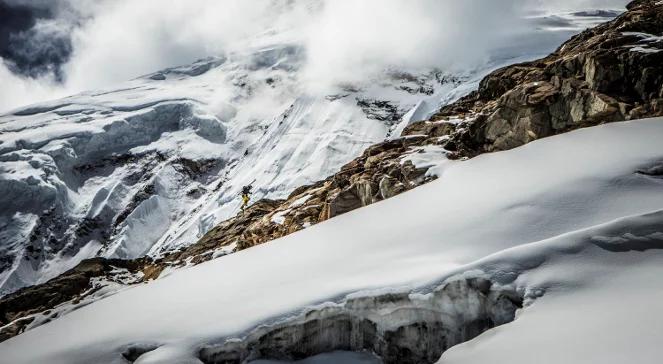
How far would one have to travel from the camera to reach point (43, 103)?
183 meters

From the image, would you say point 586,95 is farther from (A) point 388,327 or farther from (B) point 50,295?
(B) point 50,295

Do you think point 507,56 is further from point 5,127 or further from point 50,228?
point 5,127

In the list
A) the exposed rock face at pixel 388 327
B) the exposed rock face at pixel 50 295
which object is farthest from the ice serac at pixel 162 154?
the exposed rock face at pixel 388 327

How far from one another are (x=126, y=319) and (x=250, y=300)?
3.46m

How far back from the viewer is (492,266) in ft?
27.0

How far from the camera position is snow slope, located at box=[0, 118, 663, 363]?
674 cm

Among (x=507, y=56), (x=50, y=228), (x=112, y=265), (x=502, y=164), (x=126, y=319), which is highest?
(x=507, y=56)

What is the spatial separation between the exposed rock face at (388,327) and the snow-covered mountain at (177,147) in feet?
330

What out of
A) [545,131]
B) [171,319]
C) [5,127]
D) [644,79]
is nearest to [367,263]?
[171,319]

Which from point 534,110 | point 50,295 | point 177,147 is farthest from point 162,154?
point 534,110

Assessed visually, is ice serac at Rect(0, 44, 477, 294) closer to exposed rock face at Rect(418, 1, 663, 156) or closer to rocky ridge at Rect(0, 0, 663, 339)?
rocky ridge at Rect(0, 0, 663, 339)

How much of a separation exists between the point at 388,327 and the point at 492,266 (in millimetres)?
2346

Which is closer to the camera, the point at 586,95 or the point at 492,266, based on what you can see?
the point at 492,266

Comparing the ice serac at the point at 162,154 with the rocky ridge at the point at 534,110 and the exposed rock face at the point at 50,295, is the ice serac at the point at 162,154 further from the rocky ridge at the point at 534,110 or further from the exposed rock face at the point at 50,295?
the rocky ridge at the point at 534,110
